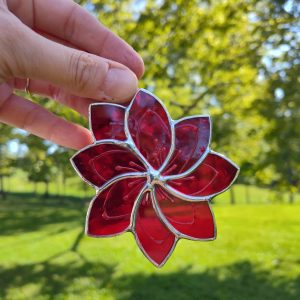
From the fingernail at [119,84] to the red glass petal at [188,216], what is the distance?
369 mm

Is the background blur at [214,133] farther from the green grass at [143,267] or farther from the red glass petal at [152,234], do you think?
the red glass petal at [152,234]

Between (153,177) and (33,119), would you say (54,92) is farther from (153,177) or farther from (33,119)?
(153,177)

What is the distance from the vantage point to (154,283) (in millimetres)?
5566

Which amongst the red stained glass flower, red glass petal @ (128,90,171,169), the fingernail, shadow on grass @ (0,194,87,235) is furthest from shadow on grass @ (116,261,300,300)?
shadow on grass @ (0,194,87,235)

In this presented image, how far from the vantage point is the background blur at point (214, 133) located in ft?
13.8

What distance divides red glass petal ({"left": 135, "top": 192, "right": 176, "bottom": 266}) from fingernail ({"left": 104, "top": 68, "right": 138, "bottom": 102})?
0.36 metres

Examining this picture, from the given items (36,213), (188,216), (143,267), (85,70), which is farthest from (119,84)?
(36,213)

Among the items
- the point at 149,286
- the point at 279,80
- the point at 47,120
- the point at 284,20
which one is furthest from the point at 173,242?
the point at 149,286

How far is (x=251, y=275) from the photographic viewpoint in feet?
19.7

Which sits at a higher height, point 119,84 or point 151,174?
point 119,84

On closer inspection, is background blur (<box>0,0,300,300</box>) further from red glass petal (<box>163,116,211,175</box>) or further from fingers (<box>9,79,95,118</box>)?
red glass petal (<box>163,116,211,175</box>)

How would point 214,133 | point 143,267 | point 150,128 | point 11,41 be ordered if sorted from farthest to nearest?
point 143,267 → point 214,133 → point 150,128 → point 11,41

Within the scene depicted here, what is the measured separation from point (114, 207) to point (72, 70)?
0.49 meters

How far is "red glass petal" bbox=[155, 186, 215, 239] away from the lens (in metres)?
1.50
